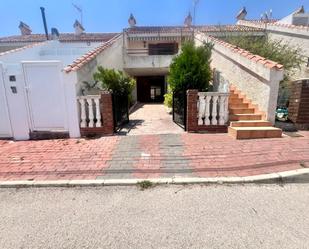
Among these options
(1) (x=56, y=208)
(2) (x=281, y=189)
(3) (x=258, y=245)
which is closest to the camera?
(3) (x=258, y=245)

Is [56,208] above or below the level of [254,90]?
below

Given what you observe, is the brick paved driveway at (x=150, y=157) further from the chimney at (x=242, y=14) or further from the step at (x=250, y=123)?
the chimney at (x=242, y=14)

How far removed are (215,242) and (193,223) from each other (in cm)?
36

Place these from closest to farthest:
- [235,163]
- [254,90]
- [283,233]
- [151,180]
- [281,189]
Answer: [283,233]
[281,189]
[151,180]
[235,163]
[254,90]

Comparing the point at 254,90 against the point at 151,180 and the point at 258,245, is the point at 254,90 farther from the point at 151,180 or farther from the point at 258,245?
the point at 258,245

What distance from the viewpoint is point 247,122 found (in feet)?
19.8

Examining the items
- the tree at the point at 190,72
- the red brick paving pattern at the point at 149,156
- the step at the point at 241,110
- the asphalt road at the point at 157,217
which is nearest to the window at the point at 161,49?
the tree at the point at 190,72

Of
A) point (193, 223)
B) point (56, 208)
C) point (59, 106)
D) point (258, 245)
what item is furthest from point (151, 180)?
point (59, 106)

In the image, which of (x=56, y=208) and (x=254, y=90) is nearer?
(x=56, y=208)

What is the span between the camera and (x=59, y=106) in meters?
5.97

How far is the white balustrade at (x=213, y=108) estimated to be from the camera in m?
6.11

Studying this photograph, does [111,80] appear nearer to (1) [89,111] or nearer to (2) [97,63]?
(1) [89,111]

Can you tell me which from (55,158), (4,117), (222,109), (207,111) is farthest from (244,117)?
(4,117)

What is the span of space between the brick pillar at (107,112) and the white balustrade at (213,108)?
2358 mm
